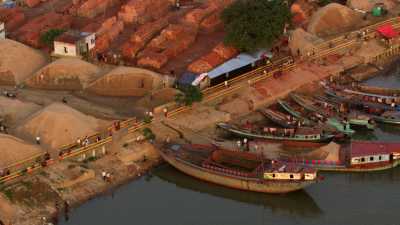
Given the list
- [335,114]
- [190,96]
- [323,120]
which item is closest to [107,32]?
[190,96]

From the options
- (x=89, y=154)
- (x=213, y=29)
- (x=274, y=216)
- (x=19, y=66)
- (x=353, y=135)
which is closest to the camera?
(x=274, y=216)

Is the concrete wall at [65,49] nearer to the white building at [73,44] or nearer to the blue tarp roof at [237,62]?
the white building at [73,44]

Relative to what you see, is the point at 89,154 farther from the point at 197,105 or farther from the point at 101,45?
the point at 101,45

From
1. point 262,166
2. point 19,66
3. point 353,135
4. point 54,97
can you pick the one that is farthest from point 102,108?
point 353,135

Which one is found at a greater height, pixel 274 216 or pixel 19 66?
pixel 19 66

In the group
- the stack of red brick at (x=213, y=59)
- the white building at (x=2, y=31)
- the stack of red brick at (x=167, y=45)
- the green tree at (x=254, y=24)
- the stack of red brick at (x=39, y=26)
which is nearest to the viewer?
the stack of red brick at (x=213, y=59)

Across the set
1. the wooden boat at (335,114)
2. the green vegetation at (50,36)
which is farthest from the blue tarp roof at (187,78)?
the green vegetation at (50,36)

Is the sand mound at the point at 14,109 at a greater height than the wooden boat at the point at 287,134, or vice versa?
the sand mound at the point at 14,109

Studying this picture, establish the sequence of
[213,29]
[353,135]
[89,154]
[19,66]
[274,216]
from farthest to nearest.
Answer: [213,29] < [19,66] < [353,135] < [89,154] < [274,216]
